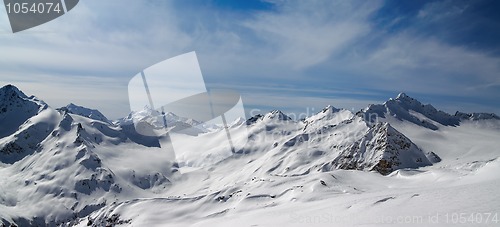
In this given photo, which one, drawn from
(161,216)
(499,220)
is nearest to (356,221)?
(499,220)

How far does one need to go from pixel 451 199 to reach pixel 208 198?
187 ft

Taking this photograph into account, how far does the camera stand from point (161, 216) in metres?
71.9

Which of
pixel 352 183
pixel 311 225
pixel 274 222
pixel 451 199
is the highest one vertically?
pixel 451 199

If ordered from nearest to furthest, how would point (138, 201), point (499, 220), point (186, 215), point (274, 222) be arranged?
point (499, 220)
point (274, 222)
point (186, 215)
point (138, 201)

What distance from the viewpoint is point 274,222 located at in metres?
38.3

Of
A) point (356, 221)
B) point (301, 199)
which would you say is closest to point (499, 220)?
point (356, 221)

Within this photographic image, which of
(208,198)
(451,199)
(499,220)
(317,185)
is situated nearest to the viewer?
(499,220)

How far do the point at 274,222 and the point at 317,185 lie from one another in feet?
92.3

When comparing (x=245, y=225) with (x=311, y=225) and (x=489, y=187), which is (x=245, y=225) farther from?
(x=489, y=187)

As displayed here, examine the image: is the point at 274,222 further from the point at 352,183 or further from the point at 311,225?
the point at 352,183

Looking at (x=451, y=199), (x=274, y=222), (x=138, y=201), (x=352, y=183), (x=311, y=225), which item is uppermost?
(x=451, y=199)

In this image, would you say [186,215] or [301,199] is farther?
[186,215]

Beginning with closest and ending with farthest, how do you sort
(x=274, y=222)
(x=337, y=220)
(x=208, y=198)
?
1. (x=337, y=220)
2. (x=274, y=222)
3. (x=208, y=198)

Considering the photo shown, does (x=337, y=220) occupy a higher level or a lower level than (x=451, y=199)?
lower
